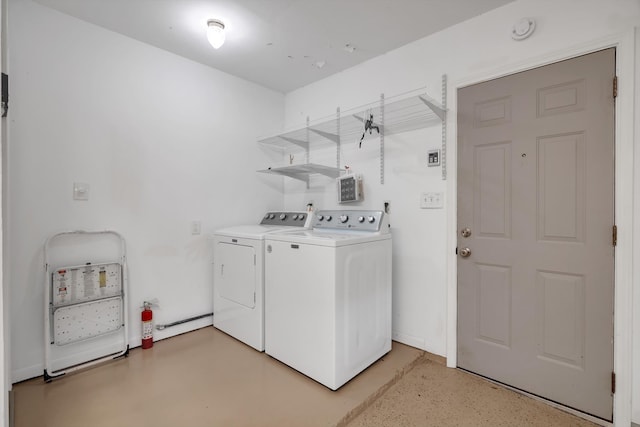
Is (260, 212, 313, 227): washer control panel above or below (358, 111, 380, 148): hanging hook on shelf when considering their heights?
below

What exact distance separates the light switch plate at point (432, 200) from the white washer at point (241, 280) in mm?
981

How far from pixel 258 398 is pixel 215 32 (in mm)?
2411

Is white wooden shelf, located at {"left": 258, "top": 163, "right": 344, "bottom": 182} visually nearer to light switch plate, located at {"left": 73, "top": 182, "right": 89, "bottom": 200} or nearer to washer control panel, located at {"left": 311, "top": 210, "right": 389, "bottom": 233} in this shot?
washer control panel, located at {"left": 311, "top": 210, "right": 389, "bottom": 233}

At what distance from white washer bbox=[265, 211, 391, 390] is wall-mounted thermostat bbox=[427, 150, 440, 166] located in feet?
1.85

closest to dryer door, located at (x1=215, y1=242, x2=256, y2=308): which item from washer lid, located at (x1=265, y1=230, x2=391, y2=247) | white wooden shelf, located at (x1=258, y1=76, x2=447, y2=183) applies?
washer lid, located at (x1=265, y1=230, x2=391, y2=247)

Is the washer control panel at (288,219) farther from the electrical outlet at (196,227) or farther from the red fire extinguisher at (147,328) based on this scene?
the red fire extinguisher at (147,328)

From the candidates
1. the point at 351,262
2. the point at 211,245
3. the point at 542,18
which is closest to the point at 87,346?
the point at 211,245

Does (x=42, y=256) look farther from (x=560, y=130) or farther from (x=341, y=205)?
(x=560, y=130)

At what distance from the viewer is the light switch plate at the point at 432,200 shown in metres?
2.17

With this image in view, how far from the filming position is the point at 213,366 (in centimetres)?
207

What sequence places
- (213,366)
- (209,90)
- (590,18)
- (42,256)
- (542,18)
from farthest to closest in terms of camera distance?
(209,90), (213,366), (42,256), (542,18), (590,18)

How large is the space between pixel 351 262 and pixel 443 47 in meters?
1.73

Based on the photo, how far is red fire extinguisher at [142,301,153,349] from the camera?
2.30 metres

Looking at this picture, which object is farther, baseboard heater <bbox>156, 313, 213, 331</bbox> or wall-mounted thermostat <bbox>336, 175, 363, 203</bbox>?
wall-mounted thermostat <bbox>336, 175, 363, 203</bbox>
